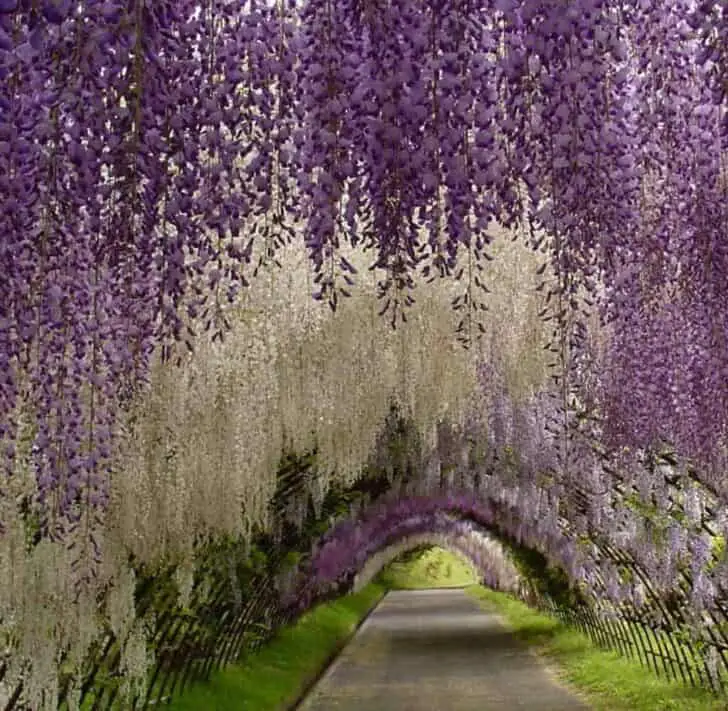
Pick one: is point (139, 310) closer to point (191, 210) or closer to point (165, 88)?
point (191, 210)

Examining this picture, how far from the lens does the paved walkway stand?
1497 centimetres

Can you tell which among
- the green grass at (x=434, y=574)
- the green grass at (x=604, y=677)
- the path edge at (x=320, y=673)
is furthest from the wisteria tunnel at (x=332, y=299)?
the green grass at (x=434, y=574)

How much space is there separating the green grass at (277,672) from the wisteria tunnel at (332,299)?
0.38 meters

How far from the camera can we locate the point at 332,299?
3941 millimetres

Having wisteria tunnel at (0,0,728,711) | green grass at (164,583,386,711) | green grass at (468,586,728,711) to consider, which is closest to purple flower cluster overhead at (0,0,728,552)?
wisteria tunnel at (0,0,728,711)

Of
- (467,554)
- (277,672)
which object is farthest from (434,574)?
(277,672)

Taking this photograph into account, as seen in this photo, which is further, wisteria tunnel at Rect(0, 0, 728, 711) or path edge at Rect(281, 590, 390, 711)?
path edge at Rect(281, 590, 390, 711)

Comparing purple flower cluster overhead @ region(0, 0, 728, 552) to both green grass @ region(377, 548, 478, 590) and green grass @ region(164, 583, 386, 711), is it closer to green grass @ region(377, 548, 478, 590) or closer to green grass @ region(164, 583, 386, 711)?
green grass @ region(164, 583, 386, 711)

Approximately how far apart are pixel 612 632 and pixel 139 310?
50.7ft

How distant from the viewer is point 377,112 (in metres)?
3.36

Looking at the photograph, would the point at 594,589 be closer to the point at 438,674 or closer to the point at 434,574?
the point at 438,674

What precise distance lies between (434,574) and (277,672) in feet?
137

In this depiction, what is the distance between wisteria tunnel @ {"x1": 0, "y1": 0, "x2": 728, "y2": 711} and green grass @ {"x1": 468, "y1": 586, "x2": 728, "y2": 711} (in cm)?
35

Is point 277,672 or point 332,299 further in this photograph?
point 277,672
